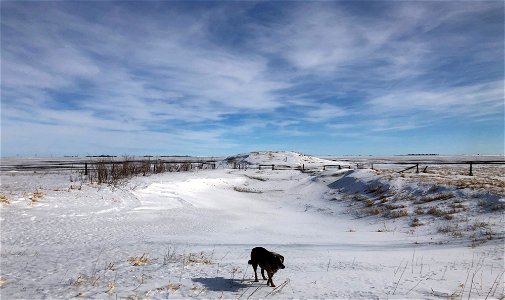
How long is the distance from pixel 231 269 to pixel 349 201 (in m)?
18.1

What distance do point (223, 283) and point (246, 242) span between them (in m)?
5.38

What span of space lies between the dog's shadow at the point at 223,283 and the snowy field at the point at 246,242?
19 millimetres

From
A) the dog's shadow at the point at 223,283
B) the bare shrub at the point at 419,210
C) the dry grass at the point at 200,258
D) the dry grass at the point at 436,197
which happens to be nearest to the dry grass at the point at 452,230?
the bare shrub at the point at 419,210

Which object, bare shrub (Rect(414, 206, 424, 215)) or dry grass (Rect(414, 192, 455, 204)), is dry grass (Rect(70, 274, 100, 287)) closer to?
bare shrub (Rect(414, 206, 424, 215))

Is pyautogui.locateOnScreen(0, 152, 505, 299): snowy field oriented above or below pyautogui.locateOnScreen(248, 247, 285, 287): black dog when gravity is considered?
below

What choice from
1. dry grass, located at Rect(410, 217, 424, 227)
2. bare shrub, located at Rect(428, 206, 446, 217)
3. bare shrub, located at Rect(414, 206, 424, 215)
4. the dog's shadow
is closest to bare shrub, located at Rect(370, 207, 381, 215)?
bare shrub, located at Rect(414, 206, 424, 215)

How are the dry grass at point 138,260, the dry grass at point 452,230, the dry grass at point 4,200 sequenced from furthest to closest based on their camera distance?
the dry grass at point 4,200, the dry grass at point 452,230, the dry grass at point 138,260

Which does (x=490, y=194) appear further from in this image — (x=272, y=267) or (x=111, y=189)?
(x=111, y=189)

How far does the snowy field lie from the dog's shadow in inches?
0.7

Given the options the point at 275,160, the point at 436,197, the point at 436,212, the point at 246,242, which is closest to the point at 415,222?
the point at 436,212

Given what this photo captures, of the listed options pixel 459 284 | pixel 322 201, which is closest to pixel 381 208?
pixel 322 201

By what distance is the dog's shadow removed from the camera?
639 cm

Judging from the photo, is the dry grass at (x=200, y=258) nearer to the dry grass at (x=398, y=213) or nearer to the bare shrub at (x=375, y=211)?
A: the dry grass at (x=398, y=213)

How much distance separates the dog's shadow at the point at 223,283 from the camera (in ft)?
21.0
